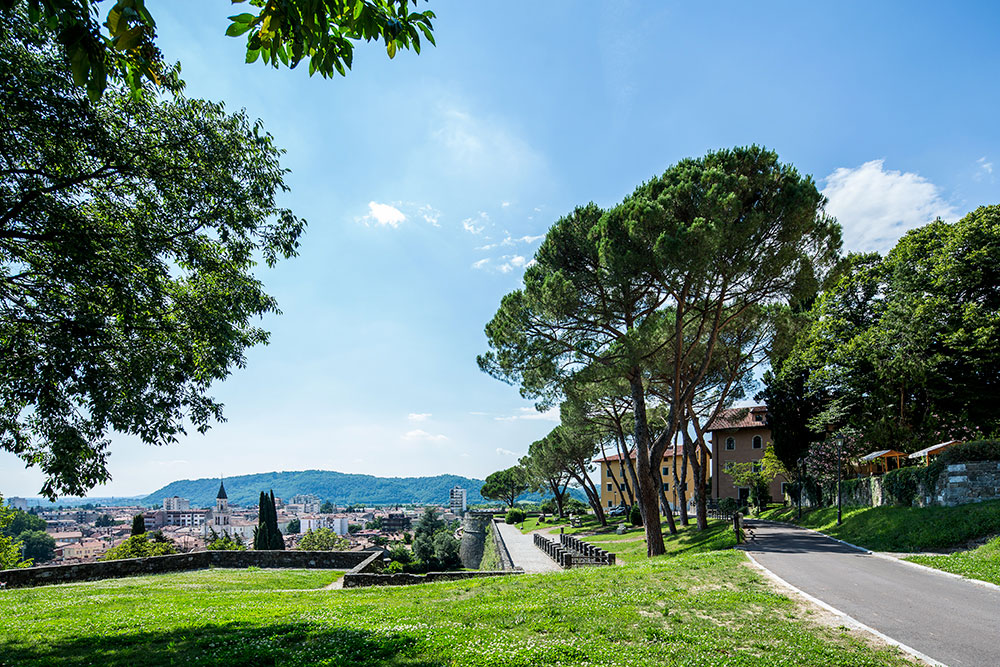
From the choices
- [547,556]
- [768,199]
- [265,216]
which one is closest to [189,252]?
[265,216]

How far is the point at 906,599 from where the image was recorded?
26.4ft

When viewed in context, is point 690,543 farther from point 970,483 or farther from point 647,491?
point 970,483

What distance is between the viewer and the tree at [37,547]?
80938 mm

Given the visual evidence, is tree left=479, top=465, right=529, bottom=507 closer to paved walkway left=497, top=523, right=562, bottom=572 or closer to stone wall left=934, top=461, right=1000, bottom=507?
paved walkway left=497, top=523, right=562, bottom=572

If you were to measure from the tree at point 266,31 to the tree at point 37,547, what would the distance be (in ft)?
354

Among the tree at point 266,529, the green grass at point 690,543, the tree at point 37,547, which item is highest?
the green grass at point 690,543

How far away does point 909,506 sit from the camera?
57.3 feet

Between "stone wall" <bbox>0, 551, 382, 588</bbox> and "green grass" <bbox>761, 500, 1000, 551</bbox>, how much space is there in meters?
15.9

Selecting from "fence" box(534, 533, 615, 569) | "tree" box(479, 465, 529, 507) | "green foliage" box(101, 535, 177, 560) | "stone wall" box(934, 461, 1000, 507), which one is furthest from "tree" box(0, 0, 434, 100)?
"tree" box(479, 465, 529, 507)

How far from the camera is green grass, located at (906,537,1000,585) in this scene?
31.8ft

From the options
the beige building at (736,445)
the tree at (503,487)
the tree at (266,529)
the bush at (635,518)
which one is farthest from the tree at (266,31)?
the tree at (503,487)

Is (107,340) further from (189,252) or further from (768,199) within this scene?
(768,199)

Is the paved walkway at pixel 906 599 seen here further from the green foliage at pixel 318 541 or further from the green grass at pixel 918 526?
the green foliage at pixel 318 541

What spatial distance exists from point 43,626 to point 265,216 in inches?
269
